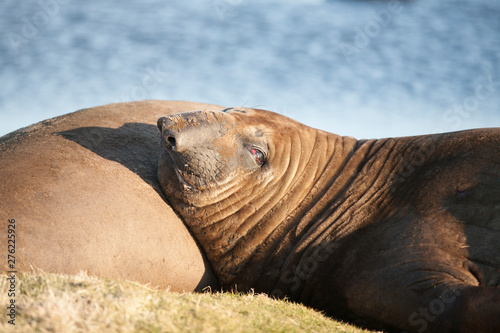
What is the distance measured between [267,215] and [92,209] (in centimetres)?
168

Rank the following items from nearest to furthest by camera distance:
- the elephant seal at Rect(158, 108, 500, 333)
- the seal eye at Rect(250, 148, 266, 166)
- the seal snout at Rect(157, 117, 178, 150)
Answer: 1. the elephant seal at Rect(158, 108, 500, 333)
2. the seal snout at Rect(157, 117, 178, 150)
3. the seal eye at Rect(250, 148, 266, 166)

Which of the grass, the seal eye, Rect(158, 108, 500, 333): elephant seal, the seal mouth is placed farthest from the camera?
the seal eye

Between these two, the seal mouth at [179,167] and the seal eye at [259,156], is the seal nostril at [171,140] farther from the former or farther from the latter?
the seal eye at [259,156]

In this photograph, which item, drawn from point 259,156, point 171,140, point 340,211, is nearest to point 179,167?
point 171,140

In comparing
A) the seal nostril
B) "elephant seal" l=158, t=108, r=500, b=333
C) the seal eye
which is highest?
the seal nostril

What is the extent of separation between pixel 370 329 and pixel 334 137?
241 cm

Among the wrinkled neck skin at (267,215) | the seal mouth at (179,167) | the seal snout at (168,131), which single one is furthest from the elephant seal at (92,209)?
the seal snout at (168,131)

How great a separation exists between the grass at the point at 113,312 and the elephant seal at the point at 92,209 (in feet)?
2.31

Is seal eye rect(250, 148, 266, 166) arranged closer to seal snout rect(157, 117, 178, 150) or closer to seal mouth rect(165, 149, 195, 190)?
seal mouth rect(165, 149, 195, 190)

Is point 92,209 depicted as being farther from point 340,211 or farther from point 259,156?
point 340,211

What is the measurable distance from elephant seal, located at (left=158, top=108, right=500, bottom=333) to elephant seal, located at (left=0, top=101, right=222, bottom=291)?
329 mm

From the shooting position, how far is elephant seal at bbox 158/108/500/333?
4105 mm

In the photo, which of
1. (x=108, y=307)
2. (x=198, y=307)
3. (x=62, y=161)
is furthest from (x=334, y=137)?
(x=108, y=307)

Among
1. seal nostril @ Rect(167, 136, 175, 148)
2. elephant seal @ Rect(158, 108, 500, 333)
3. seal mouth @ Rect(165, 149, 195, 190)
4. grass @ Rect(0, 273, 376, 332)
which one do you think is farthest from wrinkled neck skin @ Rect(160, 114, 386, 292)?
grass @ Rect(0, 273, 376, 332)
